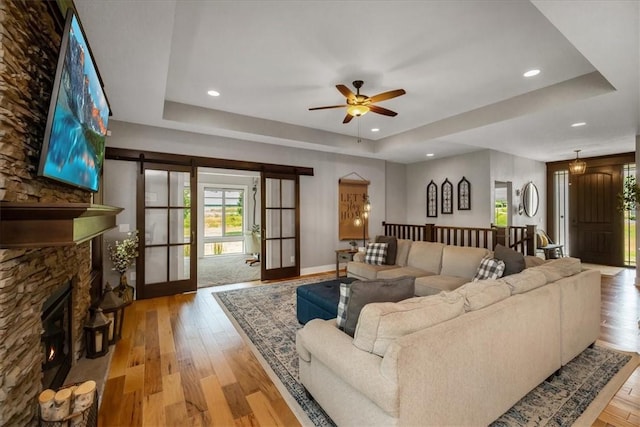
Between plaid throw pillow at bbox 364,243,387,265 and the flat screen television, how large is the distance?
379cm

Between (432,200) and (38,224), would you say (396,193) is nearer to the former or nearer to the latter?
(432,200)

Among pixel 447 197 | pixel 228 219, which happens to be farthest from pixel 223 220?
pixel 447 197

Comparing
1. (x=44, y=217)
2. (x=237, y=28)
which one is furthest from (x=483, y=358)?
(x=237, y=28)

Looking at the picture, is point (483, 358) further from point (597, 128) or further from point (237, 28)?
point (597, 128)

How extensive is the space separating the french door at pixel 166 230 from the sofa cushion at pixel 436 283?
12.0 feet

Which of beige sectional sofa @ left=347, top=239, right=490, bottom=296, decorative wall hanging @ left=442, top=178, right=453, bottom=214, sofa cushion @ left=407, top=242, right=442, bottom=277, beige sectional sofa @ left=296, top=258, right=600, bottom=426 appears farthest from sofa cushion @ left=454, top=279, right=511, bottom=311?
decorative wall hanging @ left=442, top=178, right=453, bottom=214

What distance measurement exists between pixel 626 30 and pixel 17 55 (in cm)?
387

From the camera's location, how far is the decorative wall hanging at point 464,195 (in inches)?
260

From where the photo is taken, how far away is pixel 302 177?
616cm

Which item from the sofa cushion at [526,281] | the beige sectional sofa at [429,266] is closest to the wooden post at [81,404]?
the sofa cushion at [526,281]

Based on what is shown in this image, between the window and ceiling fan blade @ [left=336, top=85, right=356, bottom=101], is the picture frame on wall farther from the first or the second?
the window

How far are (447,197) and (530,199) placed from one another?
2415 mm

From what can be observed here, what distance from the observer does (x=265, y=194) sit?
18.7 feet

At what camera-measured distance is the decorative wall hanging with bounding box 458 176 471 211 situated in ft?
21.6
